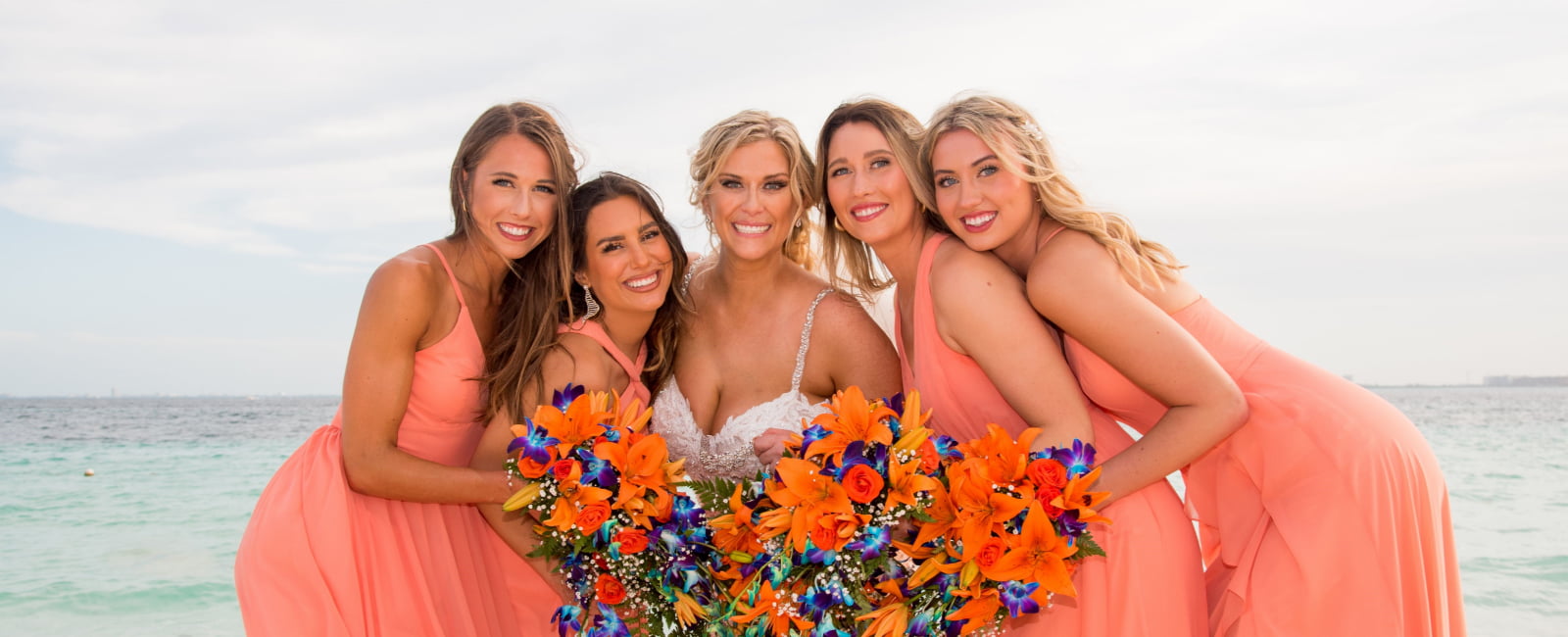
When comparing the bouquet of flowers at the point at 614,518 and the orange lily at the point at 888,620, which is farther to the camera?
the bouquet of flowers at the point at 614,518

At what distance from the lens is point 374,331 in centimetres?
436

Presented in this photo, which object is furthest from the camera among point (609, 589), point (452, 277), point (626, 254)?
point (626, 254)

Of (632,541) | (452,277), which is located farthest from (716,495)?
(452,277)

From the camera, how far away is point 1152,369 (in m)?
3.77

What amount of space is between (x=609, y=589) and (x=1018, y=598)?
5.31ft

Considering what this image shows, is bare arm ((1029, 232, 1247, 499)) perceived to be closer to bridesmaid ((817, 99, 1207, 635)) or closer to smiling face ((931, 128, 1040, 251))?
bridesmaid ((817, 99, 1207, 635))

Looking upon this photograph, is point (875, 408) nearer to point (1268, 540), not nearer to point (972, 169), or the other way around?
point (972, 169)

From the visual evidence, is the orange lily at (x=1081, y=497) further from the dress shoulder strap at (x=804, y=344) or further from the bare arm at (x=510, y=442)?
the bare arm at (x=510, y=442)

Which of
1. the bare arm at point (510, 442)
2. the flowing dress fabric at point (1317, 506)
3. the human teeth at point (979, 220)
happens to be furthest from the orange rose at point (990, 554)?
the bare arm at point (510, 442)

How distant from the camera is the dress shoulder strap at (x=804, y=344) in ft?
16.8

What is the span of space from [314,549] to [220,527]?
15.7 meters

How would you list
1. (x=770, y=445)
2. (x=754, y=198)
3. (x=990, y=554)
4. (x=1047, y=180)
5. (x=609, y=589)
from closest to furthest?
(x=990, y=554) < (x=609, y=589) < (x=1047, y=180) < (x=770, y=445) < (x=754, y=198)

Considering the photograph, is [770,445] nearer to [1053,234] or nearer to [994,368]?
[994,368]

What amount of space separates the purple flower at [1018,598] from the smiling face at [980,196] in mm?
1700
